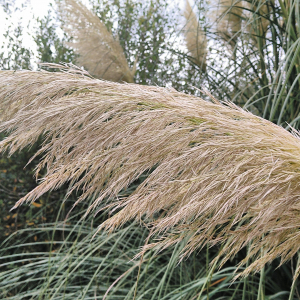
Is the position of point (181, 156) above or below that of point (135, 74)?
above

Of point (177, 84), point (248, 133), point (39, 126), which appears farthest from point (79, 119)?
point (177, 84)

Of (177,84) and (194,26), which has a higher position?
(194,26)

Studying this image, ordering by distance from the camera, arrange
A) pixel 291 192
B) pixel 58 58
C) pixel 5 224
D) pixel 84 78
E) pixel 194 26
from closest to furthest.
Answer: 1. pixel 291 192
2. pixel 84 78
3. pixel 194 26
4. pixel 5 224
5. pixel 58 58

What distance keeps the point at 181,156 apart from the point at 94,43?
2.49m

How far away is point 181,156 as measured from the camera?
0.94 m

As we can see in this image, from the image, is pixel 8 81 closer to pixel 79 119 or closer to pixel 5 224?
pixel 79 119

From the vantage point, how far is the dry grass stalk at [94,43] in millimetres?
3152

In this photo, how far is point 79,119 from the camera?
1.05m

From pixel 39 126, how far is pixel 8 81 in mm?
217

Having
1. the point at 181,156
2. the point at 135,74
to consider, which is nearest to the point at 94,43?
the point at 135,74

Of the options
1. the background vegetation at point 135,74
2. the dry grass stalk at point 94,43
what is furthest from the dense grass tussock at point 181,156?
the dry grass stalk at point 94,43

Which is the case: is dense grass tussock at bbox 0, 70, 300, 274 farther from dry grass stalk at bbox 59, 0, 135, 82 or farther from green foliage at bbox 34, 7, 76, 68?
green foliage at bbox 34, 7, 76, 68

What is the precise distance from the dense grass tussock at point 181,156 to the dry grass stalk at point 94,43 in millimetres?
2099

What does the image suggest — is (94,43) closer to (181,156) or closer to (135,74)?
(135,74)
